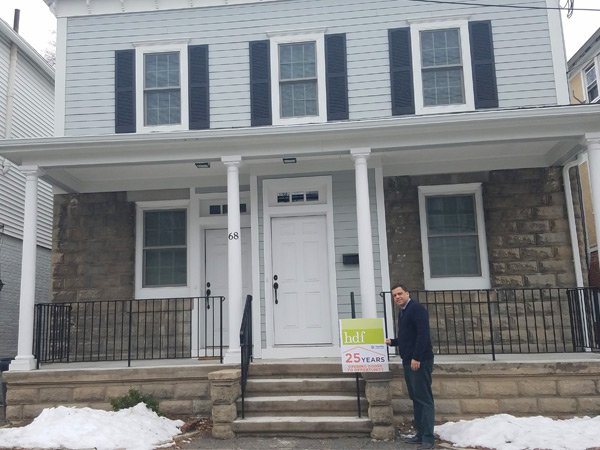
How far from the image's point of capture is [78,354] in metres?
9.05

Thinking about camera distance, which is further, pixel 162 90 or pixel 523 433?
pixel 162 90

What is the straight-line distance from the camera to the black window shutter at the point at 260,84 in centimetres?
929

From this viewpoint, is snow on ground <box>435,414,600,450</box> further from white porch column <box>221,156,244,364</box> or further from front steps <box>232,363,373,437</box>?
white porch column <box>221,156,244,364</box>

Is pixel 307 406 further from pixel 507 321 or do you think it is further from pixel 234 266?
pixel 507 321

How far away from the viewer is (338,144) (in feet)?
25.4

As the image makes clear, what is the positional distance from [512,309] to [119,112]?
282 inches

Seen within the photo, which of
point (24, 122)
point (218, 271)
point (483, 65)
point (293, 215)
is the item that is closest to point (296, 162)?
point (293, 215)

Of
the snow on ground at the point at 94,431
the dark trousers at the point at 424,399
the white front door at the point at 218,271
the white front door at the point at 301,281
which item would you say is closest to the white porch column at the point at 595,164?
the dark trousers at the point at 424,399

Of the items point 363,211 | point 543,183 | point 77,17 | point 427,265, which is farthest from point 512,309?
point 77,17

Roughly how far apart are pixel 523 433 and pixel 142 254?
637cm

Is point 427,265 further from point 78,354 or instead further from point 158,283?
point 78,354

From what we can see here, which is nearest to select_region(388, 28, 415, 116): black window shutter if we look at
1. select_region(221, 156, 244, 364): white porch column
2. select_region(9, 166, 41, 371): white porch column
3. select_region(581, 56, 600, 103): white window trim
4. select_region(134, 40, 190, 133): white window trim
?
select_region(221, 156, 244, 364): white porch column

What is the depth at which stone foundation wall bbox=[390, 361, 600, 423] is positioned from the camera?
21.8 ft

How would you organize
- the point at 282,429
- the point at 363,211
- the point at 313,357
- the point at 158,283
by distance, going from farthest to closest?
the point at 158,283 → the point at 313,357 → the point at 363,211 → the point at 282,429
